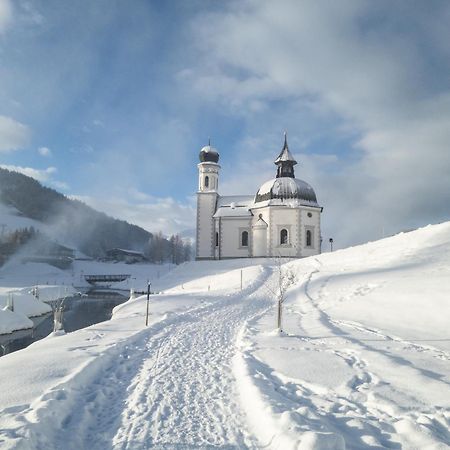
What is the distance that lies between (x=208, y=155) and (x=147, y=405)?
4762 cm

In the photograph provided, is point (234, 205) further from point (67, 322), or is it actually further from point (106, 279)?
point (67, 322)

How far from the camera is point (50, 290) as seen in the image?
40.3 m

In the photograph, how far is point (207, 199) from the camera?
4959cm

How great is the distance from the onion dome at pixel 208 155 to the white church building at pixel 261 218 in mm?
141

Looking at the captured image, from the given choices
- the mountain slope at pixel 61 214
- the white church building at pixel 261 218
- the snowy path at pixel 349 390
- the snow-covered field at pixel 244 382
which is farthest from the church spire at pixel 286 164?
the mountain slope at pixel 61 214

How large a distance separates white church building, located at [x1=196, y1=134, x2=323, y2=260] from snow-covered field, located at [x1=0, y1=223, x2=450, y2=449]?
28.5 m

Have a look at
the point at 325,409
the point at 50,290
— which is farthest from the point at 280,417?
the point at 50,290

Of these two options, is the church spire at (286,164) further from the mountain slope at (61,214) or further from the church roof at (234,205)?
the mountain slope at (61,214)

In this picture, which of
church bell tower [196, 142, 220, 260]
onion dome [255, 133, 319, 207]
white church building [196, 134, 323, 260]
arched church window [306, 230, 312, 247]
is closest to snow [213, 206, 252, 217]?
white church building [196, 134, 323, 260]

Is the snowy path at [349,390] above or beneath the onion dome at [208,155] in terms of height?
beneath

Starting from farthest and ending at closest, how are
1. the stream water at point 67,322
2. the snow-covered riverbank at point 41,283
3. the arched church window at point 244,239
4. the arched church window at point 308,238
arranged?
the arched church window at point 244,239 < the arched church window at point 308,238 < the snow-covered riverbank at point 41,283 < the stream water at point 67,322

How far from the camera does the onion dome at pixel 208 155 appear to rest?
169 ft

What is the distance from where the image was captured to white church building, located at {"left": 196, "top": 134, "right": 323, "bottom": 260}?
44406 mm

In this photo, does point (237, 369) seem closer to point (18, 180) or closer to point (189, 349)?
point (189, 349)
